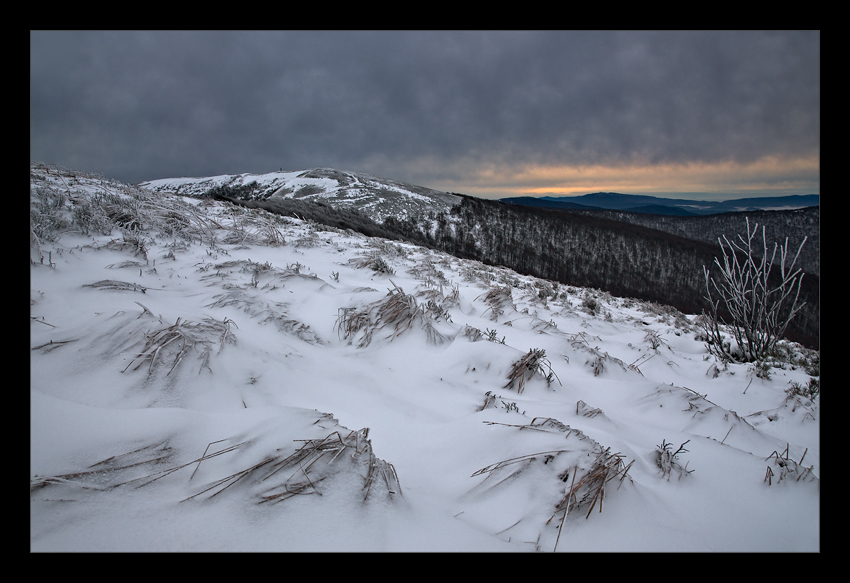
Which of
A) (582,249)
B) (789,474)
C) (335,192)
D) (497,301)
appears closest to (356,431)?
(789,474)

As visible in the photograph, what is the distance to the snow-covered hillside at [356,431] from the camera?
119 cm

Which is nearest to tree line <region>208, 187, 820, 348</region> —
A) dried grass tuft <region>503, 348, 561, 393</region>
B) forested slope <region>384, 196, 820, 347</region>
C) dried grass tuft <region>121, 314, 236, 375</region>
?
forested slope <region>384, 196, 820, 347</region>

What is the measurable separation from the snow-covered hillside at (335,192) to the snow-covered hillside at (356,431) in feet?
144

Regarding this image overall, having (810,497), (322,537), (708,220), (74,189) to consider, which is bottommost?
(810,497)

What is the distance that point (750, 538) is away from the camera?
1397 mm

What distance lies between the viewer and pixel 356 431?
166 cm

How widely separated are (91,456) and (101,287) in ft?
7.12

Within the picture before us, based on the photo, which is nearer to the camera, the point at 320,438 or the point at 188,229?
the point at 320,438

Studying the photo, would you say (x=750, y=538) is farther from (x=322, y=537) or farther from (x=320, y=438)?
(x=320, y=438)

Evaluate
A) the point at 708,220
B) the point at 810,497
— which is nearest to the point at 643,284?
the point at 810,497

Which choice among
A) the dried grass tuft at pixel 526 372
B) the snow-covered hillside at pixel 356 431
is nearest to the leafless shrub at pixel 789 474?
the snow-covered hillside at pixel 356 431

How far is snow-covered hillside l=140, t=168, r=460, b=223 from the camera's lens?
52656 millimetres

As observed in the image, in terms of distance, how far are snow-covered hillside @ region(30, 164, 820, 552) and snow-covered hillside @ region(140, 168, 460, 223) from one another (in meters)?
43.9

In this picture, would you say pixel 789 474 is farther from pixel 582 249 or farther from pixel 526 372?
pixel 582 249
